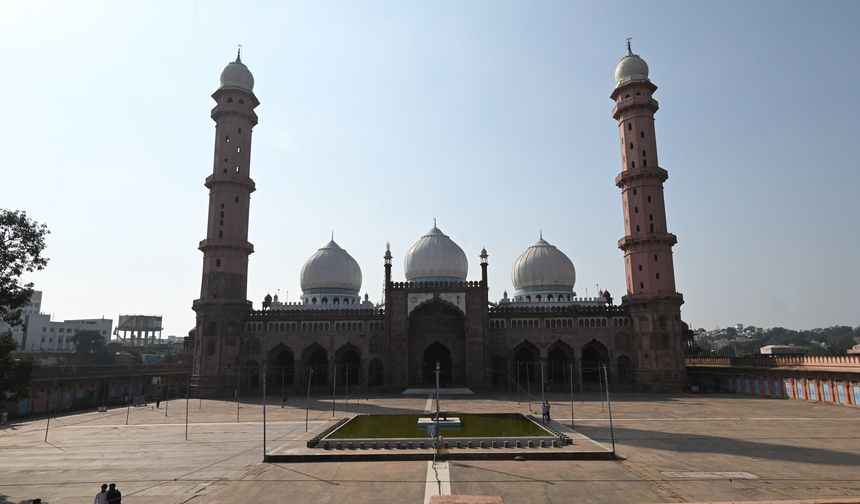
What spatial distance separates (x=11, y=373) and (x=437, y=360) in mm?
36369

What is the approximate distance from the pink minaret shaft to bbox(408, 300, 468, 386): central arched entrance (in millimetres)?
15936

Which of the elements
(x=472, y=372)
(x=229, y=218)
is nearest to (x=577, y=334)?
(x=472, y=372)

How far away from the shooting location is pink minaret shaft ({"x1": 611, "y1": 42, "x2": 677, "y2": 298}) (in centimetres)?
4616

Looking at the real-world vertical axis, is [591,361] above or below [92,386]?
above

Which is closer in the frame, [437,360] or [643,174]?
[643,174]

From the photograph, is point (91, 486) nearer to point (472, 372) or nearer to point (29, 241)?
point (29, 241)

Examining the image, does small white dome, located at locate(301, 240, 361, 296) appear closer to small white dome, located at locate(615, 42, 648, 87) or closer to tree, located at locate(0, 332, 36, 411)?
small white dome, located at locate(615, 42, 648, 87)

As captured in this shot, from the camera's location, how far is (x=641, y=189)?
47.8 meters

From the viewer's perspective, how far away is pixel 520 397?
40.2m

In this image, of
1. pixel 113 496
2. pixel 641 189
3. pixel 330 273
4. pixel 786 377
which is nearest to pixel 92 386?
pixel 330 273

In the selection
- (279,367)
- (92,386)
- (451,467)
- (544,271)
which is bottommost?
(451,467)

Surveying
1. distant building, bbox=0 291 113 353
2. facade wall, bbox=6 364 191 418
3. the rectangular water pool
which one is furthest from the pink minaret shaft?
distant building, bbox=0 291 113 353

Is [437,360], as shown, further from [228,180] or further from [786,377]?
[786,377]

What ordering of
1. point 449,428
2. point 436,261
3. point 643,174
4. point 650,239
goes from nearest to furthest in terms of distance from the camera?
1. point 449,428
2. point 650,239
3. point 643,174
4. point 436,261
